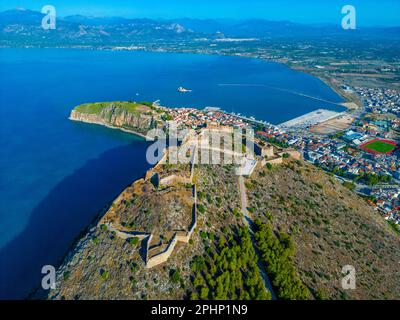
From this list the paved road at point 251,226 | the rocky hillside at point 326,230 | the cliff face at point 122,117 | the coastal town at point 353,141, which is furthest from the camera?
the cliff face at point 122,117

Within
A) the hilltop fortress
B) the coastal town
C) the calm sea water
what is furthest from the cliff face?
the hilltop fortress

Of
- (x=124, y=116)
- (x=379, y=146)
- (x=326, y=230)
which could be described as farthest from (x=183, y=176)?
(x=379, y=146)

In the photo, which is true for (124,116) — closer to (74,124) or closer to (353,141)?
(74,124)

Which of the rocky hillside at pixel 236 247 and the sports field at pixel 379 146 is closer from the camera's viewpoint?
the rocky hillside at pixel 236 247

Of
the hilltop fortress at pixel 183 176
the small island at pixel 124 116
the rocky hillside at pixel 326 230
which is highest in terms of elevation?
the small island at pixel 124 116

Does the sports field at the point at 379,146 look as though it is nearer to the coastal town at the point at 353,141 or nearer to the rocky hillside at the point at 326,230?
the coastal town at the point at 353,141

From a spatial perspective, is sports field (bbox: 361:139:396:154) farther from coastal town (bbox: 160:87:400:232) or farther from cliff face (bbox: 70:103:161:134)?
cliff face (bbox: 70:103:161:134)

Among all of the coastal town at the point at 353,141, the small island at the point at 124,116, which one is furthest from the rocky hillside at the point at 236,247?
the small island at the point at 124,116
